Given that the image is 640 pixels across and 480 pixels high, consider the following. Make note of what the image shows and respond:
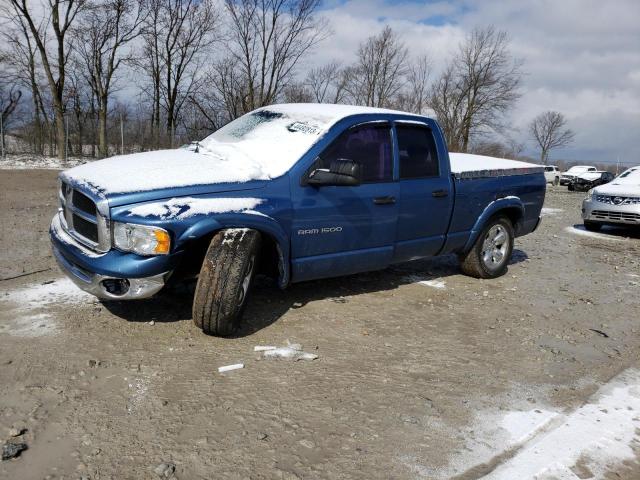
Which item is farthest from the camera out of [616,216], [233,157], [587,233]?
[587,233]

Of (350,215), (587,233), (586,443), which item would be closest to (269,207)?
(350,215)

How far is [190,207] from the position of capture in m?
3.49

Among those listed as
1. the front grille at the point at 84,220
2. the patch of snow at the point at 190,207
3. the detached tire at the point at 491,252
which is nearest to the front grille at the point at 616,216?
the detached tire at the point at 491,252

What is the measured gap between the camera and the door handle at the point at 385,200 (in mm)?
4516

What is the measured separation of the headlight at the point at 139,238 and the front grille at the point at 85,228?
268mm

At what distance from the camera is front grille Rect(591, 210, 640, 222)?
10.1m

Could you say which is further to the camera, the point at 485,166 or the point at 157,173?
the point at 485,166

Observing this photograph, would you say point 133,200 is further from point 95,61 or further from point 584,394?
point 95,61

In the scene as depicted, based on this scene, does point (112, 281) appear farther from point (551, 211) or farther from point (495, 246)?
point (551, 211)

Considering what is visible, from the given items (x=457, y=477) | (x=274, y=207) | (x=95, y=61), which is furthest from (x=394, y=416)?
(x=95, y=61)

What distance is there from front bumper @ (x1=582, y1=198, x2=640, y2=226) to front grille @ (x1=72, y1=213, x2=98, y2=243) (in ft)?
34.0

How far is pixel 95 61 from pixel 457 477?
32003mm

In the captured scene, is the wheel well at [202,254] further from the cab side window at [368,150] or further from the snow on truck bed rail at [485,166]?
the snow on truck bed rail at [485,166]

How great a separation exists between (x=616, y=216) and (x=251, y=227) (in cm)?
950
